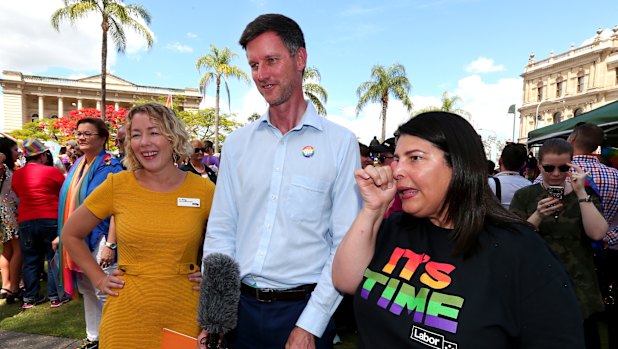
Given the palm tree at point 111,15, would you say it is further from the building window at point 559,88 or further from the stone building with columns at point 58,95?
the building window at point 559,88

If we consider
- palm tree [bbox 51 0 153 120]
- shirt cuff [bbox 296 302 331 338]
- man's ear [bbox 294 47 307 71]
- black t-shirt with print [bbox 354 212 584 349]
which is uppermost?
palm tree [bbox 51 0 153 120]

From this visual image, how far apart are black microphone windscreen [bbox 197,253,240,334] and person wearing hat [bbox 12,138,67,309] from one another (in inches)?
204

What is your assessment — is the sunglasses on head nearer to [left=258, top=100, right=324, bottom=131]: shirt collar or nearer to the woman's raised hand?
[left=258, top=100, right=324, bottom=131]: shirt collar

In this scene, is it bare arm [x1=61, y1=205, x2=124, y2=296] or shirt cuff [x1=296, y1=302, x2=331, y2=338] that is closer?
shirt cuff [x1=296, y1=302, x2=331, y2=338]

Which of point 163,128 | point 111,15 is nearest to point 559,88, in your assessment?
point 111,15

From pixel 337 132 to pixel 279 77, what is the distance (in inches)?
18.2

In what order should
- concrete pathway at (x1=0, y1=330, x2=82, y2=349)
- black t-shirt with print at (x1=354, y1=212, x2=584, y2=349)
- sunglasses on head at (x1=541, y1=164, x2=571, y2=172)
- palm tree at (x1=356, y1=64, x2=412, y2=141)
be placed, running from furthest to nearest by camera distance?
palm tree at (x1=356, y1=64, x2=412, y2=141) → concrete pathway at (x1=0, y1=330, x2=82, y2=349) → sunglasses on head at (x1=541, y1=164, x2=571, y2=172) → black t-shirt with print at (x1=354, y1=212, x2=584, y2=349)

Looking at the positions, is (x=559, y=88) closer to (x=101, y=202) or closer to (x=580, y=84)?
(x=580, y=84)

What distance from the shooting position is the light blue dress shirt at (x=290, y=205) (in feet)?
6.72

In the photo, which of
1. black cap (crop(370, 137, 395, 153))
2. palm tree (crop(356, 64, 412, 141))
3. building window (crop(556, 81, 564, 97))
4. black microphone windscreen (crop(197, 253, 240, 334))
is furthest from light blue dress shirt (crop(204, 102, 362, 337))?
building window (crop(556, 81, 564, 97))

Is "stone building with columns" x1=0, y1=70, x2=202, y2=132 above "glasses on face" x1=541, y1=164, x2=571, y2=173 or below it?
above

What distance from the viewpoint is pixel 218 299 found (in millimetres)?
1807

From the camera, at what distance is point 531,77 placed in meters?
60.8

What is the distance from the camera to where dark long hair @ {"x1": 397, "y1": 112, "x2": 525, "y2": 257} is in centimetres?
146
